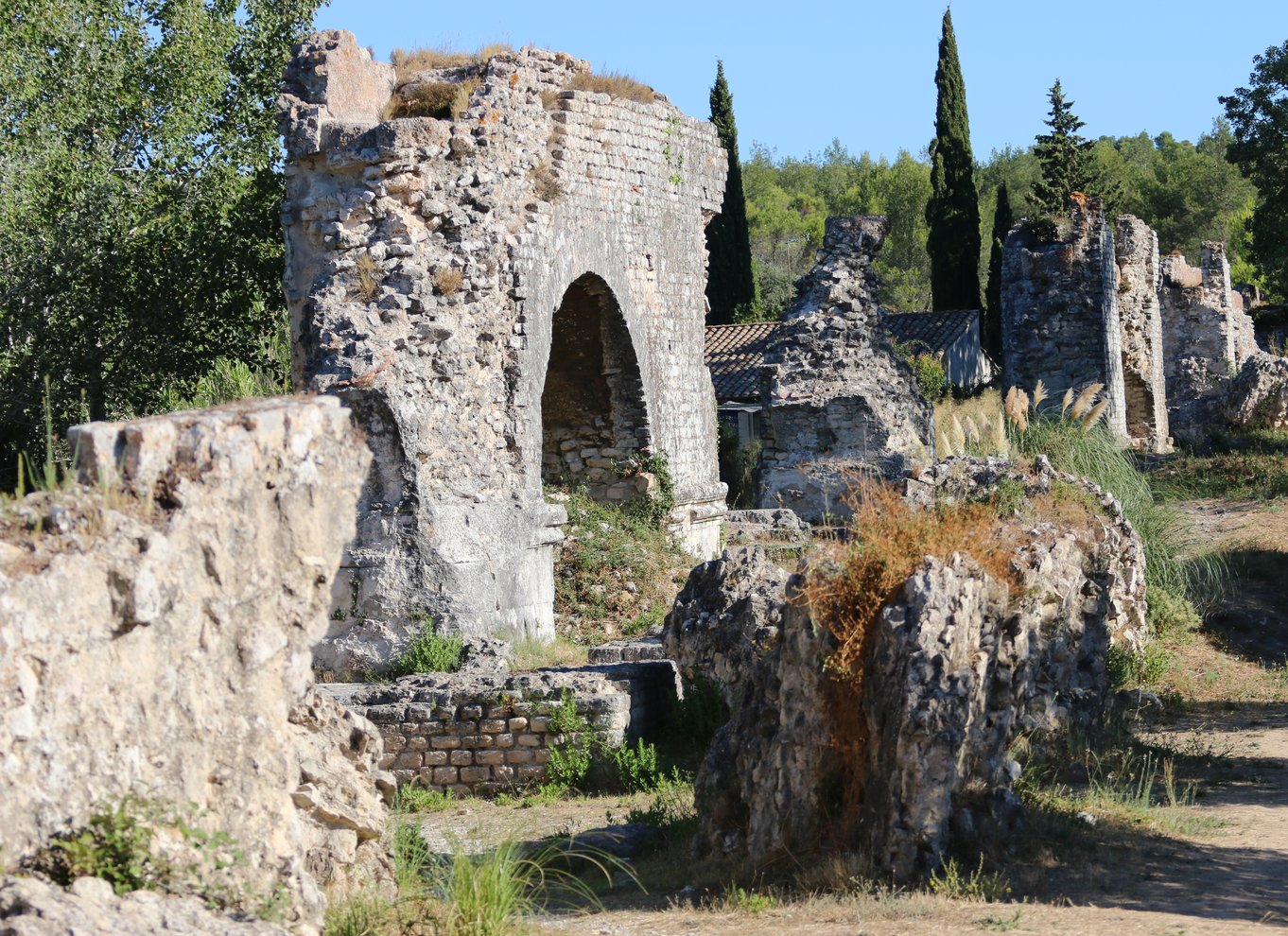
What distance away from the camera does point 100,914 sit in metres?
3.88

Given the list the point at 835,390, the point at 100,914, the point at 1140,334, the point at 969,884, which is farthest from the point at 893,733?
the point at 1140,334

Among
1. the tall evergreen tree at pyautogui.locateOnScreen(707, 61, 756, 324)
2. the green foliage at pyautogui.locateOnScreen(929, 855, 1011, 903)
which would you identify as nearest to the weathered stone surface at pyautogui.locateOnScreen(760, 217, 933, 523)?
the green foliage at pyautogui.locateOnScreen(929, 855, 1011, 903)

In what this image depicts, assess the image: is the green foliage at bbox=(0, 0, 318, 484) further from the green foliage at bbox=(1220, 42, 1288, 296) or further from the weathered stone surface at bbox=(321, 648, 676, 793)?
the green foliage at bbox=(1220, 42, 1288, 296)

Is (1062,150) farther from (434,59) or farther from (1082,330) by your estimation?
(434,59)

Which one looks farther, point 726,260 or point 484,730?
point 726,260

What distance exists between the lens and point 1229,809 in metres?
7.09

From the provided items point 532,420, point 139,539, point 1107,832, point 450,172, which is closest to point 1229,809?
point 1107,832

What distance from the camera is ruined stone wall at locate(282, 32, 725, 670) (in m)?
10.8

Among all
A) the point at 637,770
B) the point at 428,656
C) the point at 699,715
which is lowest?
the point at 637,770

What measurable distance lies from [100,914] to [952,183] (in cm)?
3439

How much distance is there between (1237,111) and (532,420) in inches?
996

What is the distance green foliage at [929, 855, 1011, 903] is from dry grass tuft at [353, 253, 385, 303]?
6618 millimetres

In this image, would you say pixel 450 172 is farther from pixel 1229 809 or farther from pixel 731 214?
pixel 731 214

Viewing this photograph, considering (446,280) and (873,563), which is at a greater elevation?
(446,280)
